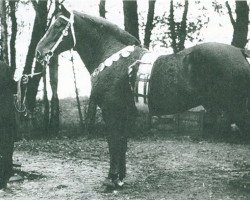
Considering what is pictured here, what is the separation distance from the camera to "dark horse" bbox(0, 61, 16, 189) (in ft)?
23.4

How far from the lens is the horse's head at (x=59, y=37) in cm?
688

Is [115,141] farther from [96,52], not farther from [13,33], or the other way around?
[13,33]

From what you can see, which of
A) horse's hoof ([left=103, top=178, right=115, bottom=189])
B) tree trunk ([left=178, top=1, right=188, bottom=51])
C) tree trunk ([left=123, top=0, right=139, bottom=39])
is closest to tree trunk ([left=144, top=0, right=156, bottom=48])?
tree trunk ([left=178, top=1, right=188, bottom=51])

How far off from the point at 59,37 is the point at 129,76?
1285mm

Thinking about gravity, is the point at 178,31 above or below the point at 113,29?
above

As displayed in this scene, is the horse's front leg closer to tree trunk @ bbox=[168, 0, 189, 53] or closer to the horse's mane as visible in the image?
the horse's mane

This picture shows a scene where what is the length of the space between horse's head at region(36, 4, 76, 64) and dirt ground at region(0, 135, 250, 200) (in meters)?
2.14

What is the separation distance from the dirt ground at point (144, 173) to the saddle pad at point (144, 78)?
142cm

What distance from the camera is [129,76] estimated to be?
6715mm

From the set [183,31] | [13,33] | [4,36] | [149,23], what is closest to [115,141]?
[4,36]

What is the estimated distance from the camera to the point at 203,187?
23.3 feet

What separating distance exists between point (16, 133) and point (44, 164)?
2.46 metres

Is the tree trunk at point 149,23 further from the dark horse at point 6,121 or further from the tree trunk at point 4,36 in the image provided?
the dark horse at point 6,121

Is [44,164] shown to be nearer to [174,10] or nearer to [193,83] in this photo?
[193,83]
